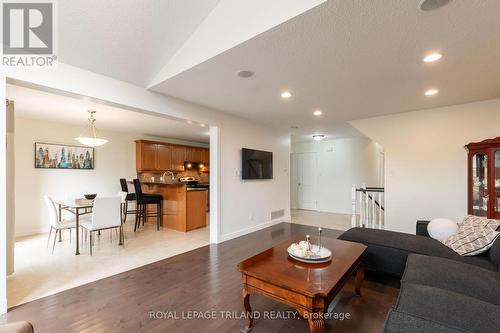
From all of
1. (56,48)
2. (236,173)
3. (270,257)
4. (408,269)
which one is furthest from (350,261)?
(56,48)

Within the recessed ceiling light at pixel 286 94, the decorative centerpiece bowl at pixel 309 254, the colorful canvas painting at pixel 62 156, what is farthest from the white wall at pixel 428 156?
the colorful canvas painting at pixel 62 156

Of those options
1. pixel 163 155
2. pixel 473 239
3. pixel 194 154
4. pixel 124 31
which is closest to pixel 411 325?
pixel 473 239

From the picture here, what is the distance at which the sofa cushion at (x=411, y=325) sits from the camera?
1035 millimetres

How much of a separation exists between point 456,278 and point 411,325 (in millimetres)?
996

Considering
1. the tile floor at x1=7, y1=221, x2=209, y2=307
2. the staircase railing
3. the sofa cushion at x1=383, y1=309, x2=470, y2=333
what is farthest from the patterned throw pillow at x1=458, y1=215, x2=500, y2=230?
the tile floor at x1=7, y1=221, x2=209, y2=307

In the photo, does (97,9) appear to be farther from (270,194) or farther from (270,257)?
(270,194)

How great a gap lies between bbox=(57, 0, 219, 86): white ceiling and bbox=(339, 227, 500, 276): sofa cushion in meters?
3.17

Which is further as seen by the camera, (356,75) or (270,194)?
(270,194)

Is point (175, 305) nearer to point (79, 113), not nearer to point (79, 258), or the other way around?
point (79, 258)

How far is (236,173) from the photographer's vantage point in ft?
15.0

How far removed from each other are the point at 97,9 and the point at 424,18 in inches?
106

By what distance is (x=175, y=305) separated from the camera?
2.17m

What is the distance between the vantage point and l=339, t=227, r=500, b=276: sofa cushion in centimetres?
229

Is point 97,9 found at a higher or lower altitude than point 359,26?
higher
